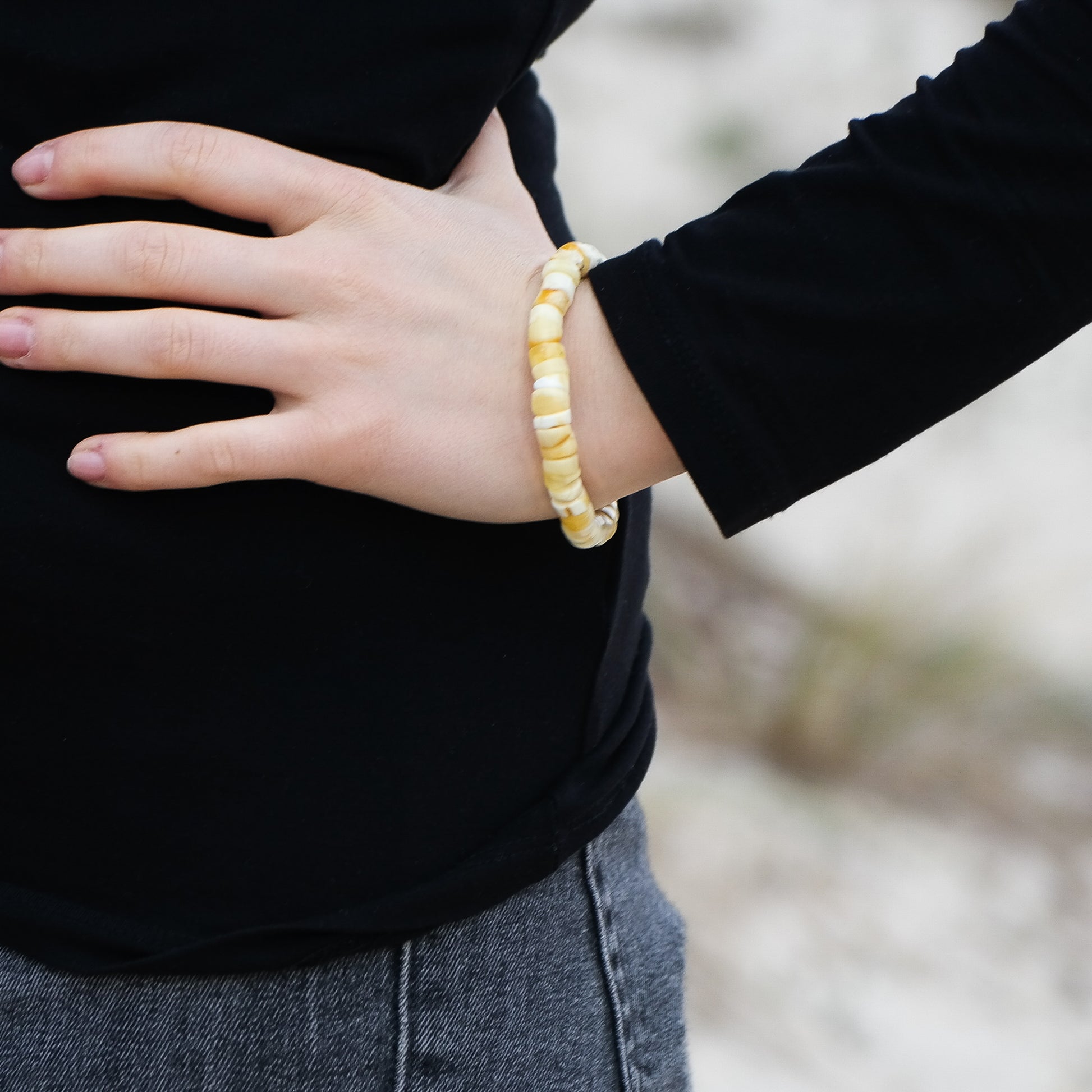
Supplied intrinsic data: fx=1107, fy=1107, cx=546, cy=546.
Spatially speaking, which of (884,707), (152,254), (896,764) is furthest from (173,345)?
(896,764)

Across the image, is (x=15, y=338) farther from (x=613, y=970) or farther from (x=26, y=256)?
(x=613, y=970)

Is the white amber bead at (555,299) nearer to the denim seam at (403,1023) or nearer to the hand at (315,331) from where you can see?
the hand at (315,331)

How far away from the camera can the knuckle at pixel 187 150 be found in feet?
1.88

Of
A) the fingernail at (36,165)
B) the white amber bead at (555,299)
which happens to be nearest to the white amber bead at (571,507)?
the white amber bead at (555,299)

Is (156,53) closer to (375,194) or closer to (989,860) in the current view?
(375,194)

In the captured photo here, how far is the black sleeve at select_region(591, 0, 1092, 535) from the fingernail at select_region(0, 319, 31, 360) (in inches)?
11.9

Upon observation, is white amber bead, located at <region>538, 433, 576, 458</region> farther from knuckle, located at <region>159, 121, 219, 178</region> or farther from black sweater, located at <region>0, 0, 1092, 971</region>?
knuckle, located at <region>159, 121, 219, 178</region>

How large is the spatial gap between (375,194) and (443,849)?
361 millimetres

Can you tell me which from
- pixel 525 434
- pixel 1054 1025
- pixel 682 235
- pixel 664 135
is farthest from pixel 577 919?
pixel 664 135

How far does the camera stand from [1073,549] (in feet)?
10.8

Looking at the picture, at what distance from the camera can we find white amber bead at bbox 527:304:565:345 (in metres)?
0.59

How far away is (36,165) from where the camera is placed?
0.58 m

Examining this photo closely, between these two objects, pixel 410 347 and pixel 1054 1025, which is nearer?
pixel 410 347

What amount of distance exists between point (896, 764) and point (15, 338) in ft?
8.27
